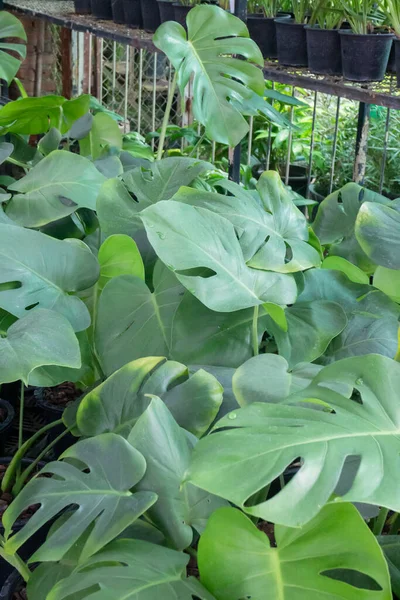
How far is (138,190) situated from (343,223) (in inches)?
15.8

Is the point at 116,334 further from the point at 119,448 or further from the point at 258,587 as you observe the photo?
the point at 258,587

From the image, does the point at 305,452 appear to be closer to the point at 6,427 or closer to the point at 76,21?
the point at 6,427

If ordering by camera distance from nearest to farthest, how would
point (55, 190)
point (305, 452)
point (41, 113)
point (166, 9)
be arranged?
1. point (305, 452)
2. point (55, 190)
3. point (41, 113)
4. point (166, 9)

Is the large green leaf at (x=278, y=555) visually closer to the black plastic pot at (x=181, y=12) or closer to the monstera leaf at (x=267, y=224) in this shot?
the monstera leaf at (x=267, y=224)

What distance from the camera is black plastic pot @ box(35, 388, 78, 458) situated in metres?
1.37

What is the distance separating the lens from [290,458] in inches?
24.0

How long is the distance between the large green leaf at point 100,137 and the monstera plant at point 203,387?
15.2 inches

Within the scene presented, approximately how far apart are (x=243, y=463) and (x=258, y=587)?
0.51 feet

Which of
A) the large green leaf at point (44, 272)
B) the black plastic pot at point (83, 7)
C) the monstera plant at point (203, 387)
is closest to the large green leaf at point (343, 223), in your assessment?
the monstera plant at point (203, 387)

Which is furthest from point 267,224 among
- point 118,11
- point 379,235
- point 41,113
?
point 118,11

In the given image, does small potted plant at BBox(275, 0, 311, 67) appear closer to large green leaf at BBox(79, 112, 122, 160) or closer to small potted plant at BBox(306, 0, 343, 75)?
small potted plant at BBox(306, 0, 343, 75)

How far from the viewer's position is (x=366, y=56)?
217 centimetres

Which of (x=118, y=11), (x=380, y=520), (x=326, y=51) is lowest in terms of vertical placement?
(x=380, y=520)

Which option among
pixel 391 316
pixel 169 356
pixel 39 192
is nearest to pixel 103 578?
pixel 169 356
